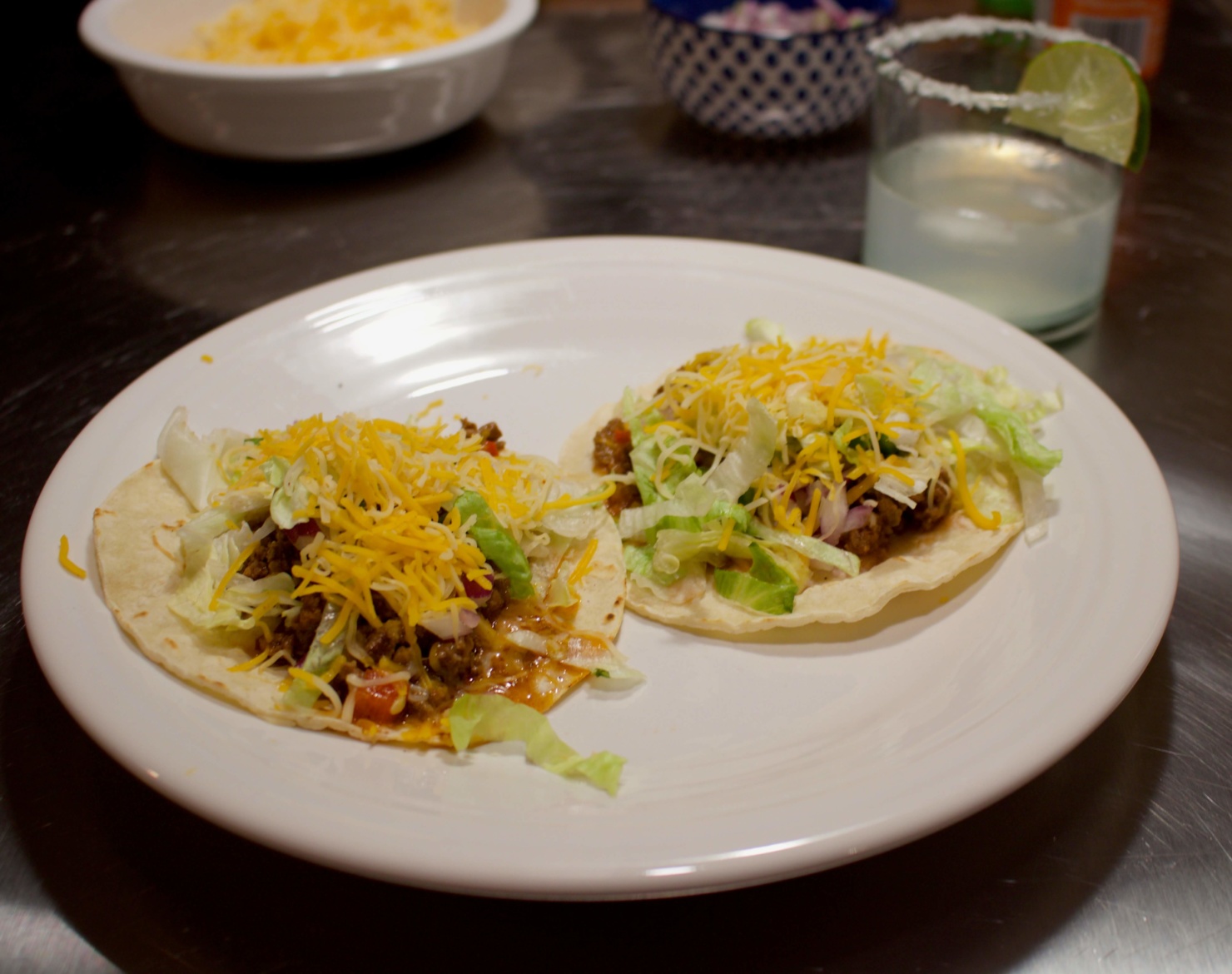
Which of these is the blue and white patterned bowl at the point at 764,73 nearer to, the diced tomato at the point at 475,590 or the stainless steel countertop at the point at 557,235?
the stainless steel countertop at the point at 557,235

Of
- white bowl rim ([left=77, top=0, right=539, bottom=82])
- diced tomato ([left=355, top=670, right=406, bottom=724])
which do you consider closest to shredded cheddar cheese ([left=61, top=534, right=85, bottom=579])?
diced tomato ([left=355, top=670, right=406, bottom=724])

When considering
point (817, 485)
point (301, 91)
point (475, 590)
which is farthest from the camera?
point (301, 91)

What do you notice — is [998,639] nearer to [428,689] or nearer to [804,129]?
[428,689]

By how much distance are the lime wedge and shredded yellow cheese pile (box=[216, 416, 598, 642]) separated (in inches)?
69.0

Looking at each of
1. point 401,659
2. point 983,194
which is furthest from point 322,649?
point 983,194

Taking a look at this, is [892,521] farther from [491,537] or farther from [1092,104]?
[1092,104]

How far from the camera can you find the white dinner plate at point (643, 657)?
1474 mm

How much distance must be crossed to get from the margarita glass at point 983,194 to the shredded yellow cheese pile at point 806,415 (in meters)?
0.81

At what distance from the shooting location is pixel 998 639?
76.1 inches

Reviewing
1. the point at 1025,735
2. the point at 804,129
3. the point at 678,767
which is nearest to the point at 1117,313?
the point at 804,129

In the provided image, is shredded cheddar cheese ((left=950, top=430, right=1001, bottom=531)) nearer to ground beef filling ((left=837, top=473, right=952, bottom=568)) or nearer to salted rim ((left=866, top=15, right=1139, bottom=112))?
ground beef filling ((left=837, top=473, right=952, bottom=568))

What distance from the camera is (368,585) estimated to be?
1.90 metres

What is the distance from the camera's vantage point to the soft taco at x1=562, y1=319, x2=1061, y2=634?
7.02 ft

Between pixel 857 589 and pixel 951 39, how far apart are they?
2.01 m
